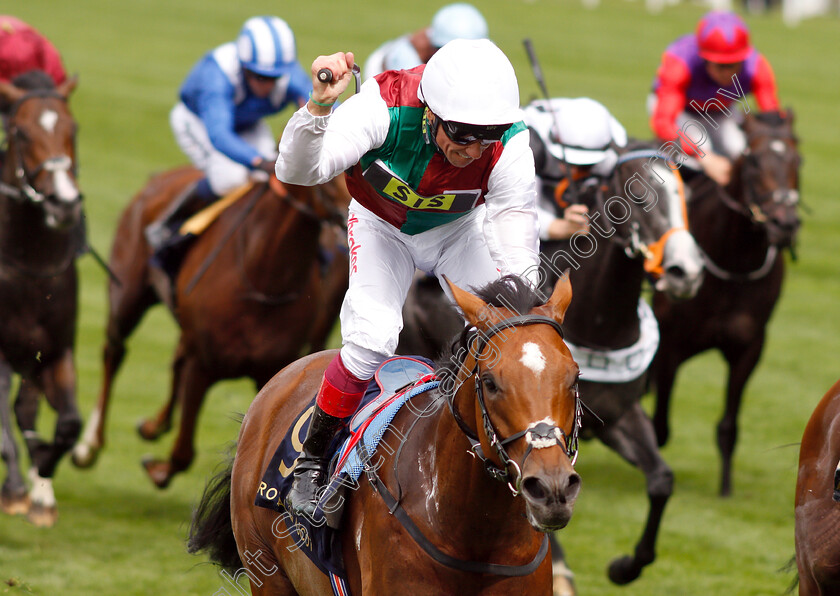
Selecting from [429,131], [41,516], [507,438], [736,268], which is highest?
[429,131]

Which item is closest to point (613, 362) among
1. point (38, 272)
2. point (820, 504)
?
point (820, 504)

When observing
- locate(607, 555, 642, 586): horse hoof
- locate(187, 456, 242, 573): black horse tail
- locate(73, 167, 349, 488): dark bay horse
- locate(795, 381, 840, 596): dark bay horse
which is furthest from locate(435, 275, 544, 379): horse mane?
locate(73, 167, 349, 488): dark bay horse

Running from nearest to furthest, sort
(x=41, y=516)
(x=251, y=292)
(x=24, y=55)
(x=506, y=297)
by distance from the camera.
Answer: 1. (x=506, y=297)
2. (x=41, y=516)
3. (x=251, y=292)
4. (x=24, y=55)

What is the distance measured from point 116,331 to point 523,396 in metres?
5.81

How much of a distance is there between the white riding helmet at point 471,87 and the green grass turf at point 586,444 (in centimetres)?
221

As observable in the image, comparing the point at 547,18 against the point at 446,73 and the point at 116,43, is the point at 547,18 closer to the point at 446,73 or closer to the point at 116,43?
the point at 116,43

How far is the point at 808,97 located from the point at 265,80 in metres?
14.5

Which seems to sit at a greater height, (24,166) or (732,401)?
(24,166)

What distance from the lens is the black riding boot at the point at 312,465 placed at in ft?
12.4

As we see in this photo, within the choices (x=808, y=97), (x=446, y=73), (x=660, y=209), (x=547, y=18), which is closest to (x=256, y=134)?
(x=660, y=209)

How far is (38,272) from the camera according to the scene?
6.40 metres

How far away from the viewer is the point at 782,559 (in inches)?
248

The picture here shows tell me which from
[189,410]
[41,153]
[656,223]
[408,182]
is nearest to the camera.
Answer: [408,182]

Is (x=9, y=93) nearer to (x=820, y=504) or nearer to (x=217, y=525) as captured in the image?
(x=217, y=525)
